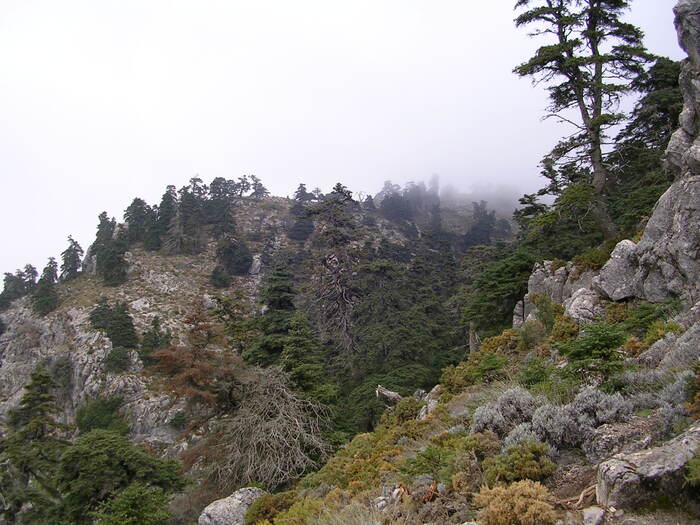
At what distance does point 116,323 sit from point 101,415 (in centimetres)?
900

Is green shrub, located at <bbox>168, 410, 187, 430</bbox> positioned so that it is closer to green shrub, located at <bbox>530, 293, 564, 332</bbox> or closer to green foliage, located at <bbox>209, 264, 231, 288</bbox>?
green foliage, located at <bbox>209, 264, 231, 288</bbox>

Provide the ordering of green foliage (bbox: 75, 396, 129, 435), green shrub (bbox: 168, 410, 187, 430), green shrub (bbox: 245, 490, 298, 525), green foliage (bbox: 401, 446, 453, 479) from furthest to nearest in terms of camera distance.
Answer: green foliage (bbox: 75, 396, 129, 435)
green shrub (bbox: 168, 410, 187, 430)
green shrub (bbox: 245, 490, 298, 525)
green foliage (bbox: 401, 446, 453, 479)

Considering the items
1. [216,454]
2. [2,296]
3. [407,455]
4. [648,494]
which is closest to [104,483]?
[216,454]

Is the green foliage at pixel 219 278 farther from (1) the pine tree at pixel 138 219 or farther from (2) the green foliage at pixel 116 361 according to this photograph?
(2) the green foliage at pixel 116 361

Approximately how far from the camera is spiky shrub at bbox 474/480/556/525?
12.7 feet

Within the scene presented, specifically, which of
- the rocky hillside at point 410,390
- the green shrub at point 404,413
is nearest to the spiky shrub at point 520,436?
the rocky hillside at point 410,390

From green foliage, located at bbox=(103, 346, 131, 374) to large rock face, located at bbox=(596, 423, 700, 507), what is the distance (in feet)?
126

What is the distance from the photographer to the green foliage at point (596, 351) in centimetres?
654

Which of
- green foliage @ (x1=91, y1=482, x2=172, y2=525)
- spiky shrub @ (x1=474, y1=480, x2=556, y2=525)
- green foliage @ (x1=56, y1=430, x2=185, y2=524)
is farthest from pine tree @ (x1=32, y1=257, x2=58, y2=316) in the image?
spiky shrub @ (x1=474, y1=480, x2=556, y2=525)

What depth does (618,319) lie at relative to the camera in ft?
34.0

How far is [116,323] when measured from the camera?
124ft

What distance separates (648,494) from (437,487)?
2525mm

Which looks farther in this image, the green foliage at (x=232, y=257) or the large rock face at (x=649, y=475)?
the green foliage at (x=232, y=257)

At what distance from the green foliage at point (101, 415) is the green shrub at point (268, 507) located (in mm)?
25216
